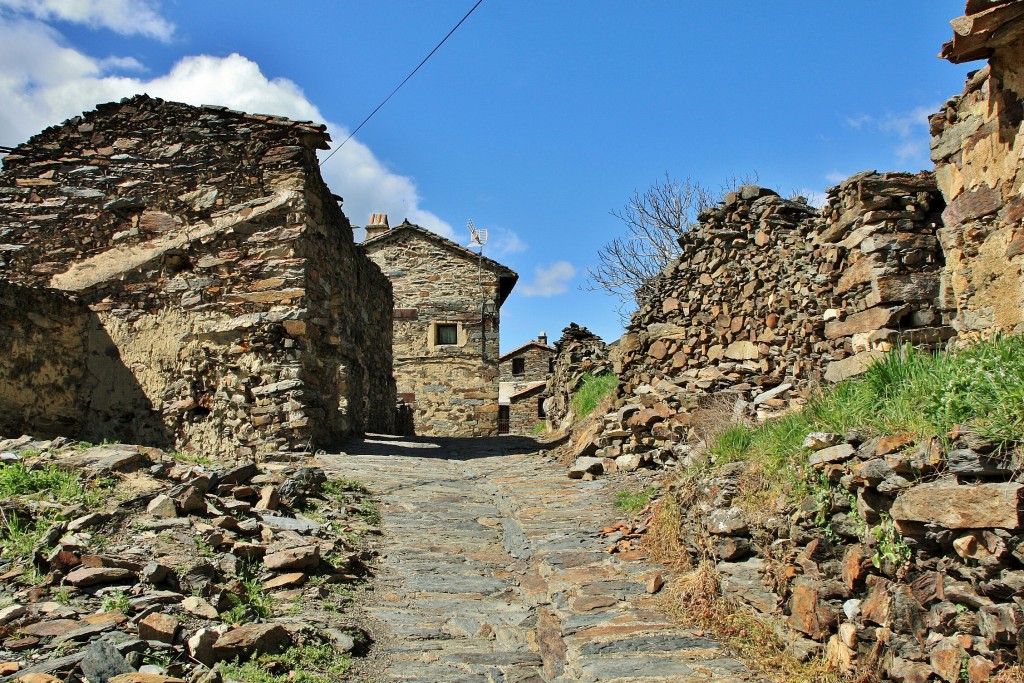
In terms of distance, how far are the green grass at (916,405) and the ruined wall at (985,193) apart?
0.62 metres

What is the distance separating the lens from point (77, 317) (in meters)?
8.63

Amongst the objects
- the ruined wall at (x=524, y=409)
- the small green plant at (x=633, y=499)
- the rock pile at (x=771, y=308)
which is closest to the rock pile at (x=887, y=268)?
the rock pile at (x=771, y=308)

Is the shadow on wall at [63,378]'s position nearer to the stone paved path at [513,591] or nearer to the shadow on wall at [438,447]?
the shadow on wall at [438,447]

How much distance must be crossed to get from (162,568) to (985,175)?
227 inches

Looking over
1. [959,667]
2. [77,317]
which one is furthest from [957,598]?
[77,317]

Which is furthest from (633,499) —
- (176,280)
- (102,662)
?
(176,280)

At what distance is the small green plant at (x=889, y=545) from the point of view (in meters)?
3.27

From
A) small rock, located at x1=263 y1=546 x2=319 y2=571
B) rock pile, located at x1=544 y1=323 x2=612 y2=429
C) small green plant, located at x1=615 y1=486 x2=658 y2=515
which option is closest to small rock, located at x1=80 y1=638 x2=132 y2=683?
small rock, located at x1=263 y1=546 x2=319 y2=571

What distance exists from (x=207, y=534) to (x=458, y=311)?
1536 centimetres

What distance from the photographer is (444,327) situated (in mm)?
19891

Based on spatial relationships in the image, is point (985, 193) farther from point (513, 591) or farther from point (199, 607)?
point (199, 607)

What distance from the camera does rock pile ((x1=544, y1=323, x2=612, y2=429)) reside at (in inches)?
522

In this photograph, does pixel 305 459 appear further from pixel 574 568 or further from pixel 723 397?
pixel 723 397

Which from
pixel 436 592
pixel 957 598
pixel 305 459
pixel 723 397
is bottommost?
pixel 436 592
